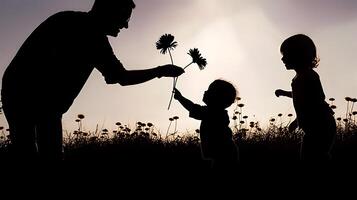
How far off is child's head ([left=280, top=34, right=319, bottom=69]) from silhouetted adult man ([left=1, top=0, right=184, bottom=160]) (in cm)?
204

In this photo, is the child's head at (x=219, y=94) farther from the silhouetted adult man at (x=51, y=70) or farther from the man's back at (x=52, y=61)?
the man's back at (x=52, y=61)

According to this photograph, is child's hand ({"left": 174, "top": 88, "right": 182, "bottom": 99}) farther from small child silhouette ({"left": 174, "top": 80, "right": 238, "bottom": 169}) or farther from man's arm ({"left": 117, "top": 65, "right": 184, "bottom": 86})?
man's arm ({"left": 117, "top": 65, "right": 184, "bottom": 86})

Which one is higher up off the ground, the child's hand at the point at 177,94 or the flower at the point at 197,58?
the flower at the point at 197,58

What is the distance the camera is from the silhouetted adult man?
13.8 feet

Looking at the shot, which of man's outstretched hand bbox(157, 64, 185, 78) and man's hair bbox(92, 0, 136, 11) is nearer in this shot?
man's hair bbox(92, 0, 136, 11)

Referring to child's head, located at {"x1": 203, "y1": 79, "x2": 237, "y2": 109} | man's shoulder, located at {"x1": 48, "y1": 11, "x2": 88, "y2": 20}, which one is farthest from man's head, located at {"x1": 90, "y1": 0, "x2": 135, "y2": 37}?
child's head, located at {"x1": 203, "y1": 79, "x2": 237, "y2": 109}

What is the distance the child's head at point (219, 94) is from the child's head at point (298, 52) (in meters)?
0.67

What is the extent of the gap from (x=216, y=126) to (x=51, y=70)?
77.7 inches

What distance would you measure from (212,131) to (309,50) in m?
1.35

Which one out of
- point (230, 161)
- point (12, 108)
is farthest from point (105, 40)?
point (230, 161)

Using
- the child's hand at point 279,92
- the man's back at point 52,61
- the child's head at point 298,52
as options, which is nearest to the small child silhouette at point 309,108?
the child's head at point 298,52

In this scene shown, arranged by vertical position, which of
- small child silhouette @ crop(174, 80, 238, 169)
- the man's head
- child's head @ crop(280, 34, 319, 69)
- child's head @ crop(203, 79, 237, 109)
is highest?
child's head @ crop(280, 34, 319, 69)

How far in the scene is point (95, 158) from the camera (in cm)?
665

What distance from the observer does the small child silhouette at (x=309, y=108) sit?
17.5 feet
